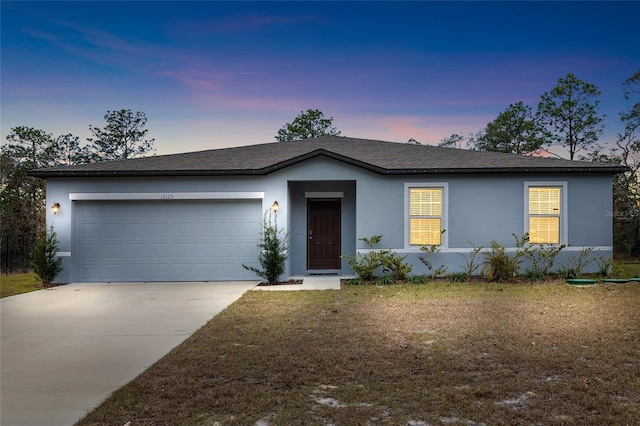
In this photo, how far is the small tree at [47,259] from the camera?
11.0 m

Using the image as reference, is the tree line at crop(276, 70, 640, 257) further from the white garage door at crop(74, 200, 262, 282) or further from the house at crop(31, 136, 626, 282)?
the white garage door at crop(74, 200, 262, 282)

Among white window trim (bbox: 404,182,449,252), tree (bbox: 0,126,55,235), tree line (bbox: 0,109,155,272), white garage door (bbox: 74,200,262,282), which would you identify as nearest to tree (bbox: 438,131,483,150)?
white window trim (bbox: 404,182,449,252)

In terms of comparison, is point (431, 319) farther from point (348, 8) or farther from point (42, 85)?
point (42, 85)

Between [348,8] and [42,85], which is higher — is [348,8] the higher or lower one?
the higher one

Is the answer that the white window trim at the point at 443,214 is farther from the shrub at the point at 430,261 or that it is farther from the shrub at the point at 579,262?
the shrub at the point at 579,262

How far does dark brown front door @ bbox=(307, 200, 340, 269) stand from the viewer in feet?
41.4

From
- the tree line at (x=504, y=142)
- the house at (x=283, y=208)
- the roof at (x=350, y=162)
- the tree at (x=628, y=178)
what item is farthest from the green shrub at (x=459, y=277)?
the tree at (x=628, y=178)

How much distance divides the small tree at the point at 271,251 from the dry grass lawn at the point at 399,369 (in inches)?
123

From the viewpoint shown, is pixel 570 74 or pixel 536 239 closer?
pixel 536 239

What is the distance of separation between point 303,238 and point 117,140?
18787mm

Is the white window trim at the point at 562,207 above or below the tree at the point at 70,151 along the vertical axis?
below

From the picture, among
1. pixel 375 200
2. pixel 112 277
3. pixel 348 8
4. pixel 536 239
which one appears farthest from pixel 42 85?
pixel 536 239

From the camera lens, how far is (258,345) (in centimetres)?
539

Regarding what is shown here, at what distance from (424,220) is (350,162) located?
257cm
